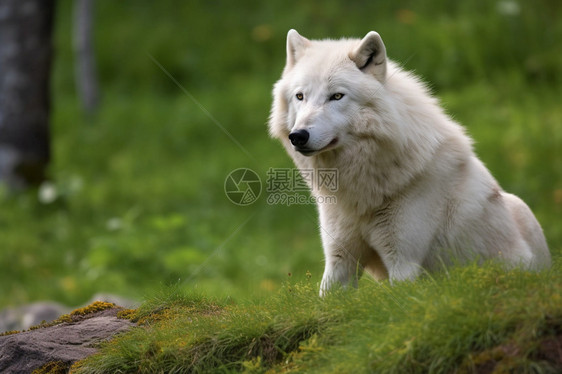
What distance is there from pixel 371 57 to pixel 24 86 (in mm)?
7266

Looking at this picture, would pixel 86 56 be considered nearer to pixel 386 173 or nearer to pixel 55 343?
pixel 55 343

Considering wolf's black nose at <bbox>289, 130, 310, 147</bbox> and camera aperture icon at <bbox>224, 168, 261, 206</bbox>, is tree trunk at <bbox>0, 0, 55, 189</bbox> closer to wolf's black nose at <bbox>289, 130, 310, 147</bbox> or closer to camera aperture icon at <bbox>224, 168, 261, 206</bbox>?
camera aperture icon at <bbox>224, 168, 261, 206</bbox>

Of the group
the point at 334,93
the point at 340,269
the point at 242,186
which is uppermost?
the point at 334,93

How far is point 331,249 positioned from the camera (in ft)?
15.2

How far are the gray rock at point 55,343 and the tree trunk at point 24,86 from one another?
6.36m

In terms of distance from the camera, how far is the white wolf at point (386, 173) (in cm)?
434

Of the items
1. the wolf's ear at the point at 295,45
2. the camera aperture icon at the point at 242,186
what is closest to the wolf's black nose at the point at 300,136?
the wolf's ear at the point at 295,45

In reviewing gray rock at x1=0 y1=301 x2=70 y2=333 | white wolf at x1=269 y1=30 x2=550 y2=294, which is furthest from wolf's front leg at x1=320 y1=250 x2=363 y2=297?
gray rock at x1=0 y1=301 x2=70 y2=333

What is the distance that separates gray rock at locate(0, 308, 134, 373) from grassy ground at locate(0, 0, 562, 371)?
53cm

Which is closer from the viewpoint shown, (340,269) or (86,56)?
(340,269)

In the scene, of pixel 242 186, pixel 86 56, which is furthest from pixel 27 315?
pixel 86 56

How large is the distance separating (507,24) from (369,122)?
30.4 feet

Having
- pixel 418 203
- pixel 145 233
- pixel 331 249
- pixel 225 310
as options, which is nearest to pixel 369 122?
pixel 418 203

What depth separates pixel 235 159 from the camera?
1180cm
